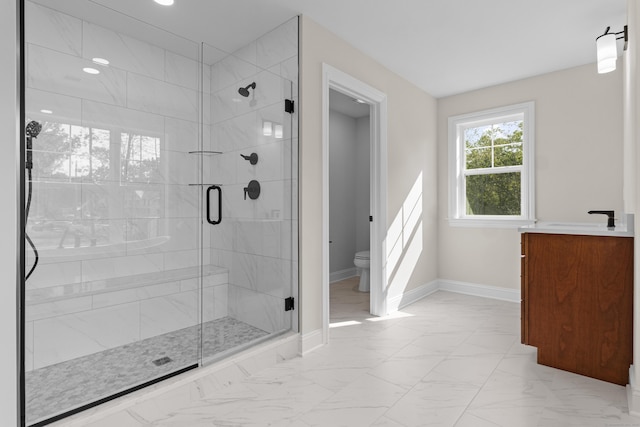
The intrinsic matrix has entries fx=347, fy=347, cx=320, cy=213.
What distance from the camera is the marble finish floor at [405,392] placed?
177 cm

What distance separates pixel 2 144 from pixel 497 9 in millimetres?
3066

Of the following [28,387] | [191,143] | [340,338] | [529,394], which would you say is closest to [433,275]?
[340,338]

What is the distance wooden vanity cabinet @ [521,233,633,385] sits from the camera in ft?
6.86

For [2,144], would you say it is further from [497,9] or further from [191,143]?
[497,9]

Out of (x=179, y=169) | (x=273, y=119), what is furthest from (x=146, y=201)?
(x=273, y=119)

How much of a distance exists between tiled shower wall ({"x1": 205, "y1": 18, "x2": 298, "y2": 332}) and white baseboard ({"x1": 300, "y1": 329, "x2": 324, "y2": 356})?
0.16 meters

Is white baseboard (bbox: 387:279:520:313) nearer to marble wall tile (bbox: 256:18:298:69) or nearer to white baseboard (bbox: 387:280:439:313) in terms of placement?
white baseboard (bbox: 387:280:439:313)

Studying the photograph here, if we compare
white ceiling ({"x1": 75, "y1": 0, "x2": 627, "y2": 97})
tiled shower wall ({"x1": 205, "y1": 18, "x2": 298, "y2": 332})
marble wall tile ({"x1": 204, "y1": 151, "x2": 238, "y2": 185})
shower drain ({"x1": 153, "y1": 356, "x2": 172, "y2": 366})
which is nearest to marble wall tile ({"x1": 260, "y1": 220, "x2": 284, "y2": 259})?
tiled shower wall ({"x1": 205, "y1": 18, "x2": 298, "y2": 332})

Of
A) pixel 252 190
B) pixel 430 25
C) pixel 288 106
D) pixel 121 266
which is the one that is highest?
pixel 430 25

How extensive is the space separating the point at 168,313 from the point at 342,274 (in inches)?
122

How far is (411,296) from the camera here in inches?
155

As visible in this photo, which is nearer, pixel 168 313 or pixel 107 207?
pixel 107 207

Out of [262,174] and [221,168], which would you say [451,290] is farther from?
[221,168]

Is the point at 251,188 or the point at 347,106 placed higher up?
the point at 347,106
